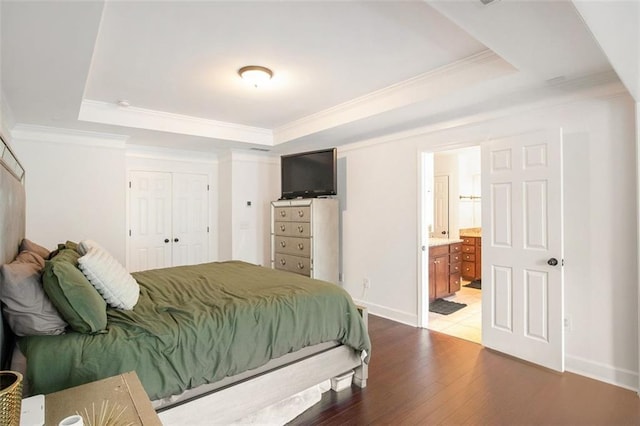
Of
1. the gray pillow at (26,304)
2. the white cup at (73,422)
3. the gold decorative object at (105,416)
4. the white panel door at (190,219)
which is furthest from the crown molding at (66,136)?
the white cup at (73,422)

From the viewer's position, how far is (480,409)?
7.65ft

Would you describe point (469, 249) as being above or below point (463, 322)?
above

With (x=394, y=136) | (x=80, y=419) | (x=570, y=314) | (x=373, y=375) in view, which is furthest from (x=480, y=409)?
(x=394, y=136)

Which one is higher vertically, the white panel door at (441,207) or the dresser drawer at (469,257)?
the white panel door at (441,207)

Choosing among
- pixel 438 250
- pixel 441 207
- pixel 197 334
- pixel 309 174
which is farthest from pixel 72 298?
pixel 441 207

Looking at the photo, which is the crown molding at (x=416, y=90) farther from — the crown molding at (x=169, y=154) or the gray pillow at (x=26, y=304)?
the gray pillow at (x=26, y=304)

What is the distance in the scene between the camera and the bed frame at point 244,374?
1.69m

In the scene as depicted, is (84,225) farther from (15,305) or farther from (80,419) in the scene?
(80,419)

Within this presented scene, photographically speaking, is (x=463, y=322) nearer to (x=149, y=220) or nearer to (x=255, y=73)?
(x=255, y=73)

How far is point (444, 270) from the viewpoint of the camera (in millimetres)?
4980

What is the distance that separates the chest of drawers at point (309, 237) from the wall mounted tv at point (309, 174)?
0.67ft

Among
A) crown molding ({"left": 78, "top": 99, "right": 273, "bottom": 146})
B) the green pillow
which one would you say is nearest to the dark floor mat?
crown molding ({"left": 78, "top": 99, "right": 273, "bottom": 146})

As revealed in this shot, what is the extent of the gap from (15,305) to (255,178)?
14.2 feet

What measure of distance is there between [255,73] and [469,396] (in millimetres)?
3020
